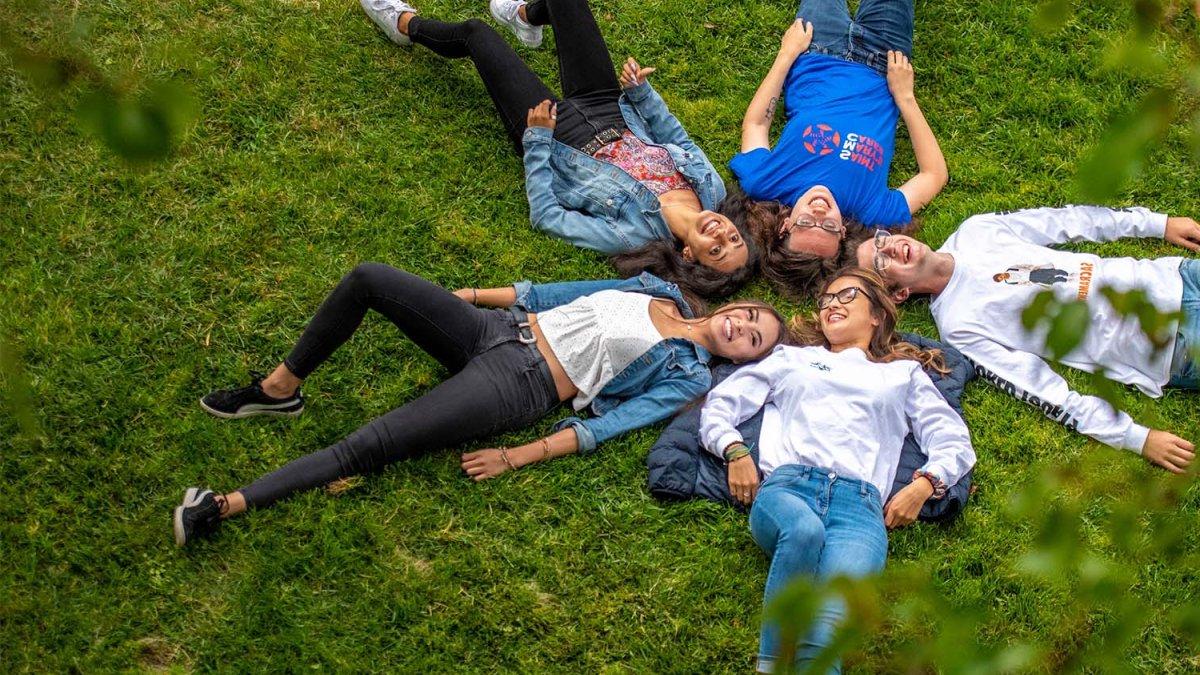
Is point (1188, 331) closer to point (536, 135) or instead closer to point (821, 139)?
point (821, 139)

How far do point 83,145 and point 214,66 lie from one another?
2.86 feet

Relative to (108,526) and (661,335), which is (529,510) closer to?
(661,335)

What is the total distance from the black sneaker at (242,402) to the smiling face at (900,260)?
3105 millimetres

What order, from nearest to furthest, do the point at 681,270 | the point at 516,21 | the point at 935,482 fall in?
the point at 935,482 → the point at 681,270 → the point at 516,21

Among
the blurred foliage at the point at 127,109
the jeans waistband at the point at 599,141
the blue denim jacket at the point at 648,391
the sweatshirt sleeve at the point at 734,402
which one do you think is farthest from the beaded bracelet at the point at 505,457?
the blurred foliage at the point at 127,109

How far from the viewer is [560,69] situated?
6.21 m

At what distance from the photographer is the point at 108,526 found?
4.36 m

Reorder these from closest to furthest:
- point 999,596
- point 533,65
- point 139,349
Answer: point 999,596 → point 139,349 → point 533,65

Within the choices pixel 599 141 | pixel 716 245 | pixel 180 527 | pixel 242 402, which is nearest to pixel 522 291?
pixel 716 245

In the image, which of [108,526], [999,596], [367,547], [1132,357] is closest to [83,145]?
[108,526]

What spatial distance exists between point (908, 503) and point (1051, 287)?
1332 millimetres

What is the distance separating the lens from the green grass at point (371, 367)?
14.0 feet

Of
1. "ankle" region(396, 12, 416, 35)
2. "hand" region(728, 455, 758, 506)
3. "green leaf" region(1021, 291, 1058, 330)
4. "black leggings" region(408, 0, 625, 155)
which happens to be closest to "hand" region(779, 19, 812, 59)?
"black leggings" region(408, 0, 625, 155)

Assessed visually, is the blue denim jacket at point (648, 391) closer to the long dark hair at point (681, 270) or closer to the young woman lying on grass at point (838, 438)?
the young woman lying on grass at point (838, 438)
